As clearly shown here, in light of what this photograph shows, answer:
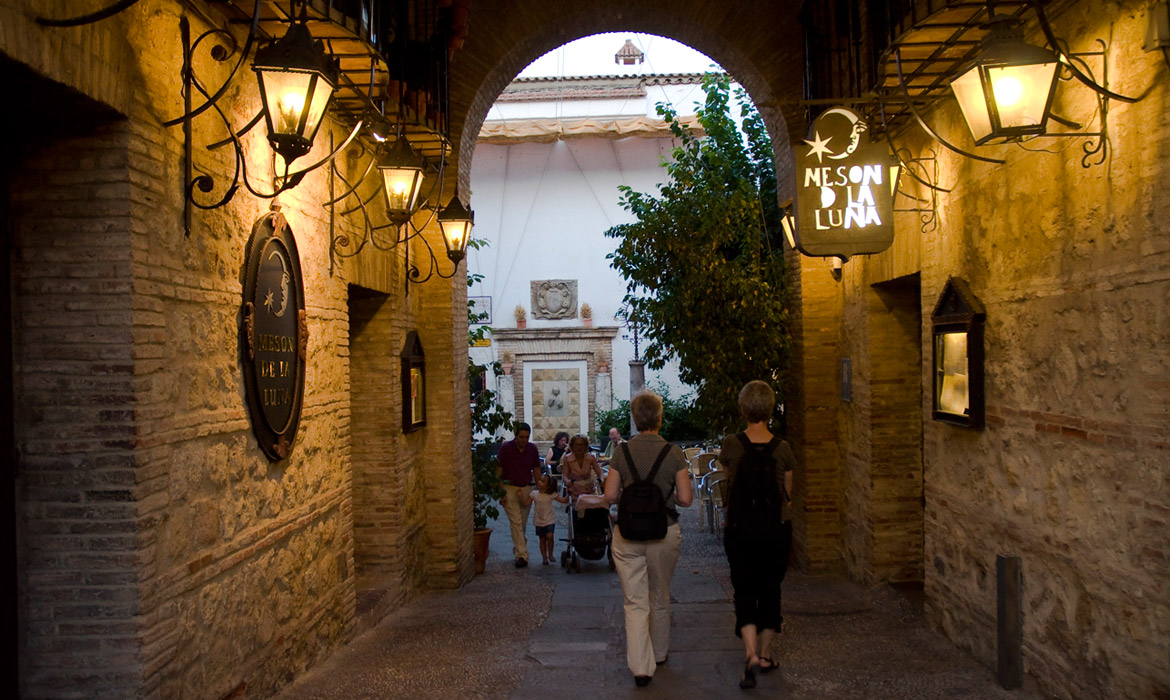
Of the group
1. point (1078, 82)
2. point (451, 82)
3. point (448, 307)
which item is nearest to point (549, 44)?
point (451, 82)

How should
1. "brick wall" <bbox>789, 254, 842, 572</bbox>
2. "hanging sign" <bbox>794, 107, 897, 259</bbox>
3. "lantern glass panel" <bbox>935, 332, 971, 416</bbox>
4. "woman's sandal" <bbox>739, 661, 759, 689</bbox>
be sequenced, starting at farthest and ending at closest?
"brick wall" <bbox>789, 254, 842, 572</bbox>
"hanging sign" <bbox>794, 107, 897, 259</bbox>
"lantern glass panel" <bbox>935, 332, 971, 416</bbox>
"woman's sandal" <bbox>739, 661, 759, 689</bbox>

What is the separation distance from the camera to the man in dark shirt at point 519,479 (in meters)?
10.6

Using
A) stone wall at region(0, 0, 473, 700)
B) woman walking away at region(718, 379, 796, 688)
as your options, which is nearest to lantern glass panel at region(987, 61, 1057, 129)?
woman walking away at region(718, 379, 796, 688)

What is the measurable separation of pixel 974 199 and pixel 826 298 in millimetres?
3562

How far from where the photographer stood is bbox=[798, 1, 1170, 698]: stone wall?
3859mm

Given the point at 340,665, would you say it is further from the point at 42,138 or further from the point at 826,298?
the point at 826,298

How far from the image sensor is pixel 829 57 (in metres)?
8.25

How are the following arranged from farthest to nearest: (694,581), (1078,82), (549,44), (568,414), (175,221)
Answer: (568,414) < (549,44) < (694,581) < (1078,82) < (175,221)

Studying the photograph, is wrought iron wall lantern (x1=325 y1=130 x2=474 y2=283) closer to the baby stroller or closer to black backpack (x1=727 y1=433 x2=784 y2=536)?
black backpack (x1=727 y1=433 x2=784 y2=536)

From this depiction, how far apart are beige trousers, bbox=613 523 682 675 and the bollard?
1.68 m

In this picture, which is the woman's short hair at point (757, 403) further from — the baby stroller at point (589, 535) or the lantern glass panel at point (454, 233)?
the baby stroller at point (589, 535)

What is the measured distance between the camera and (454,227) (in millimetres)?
8023

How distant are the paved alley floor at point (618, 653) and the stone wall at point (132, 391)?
1028 mm

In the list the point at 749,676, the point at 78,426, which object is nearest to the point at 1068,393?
the point at 749,676
